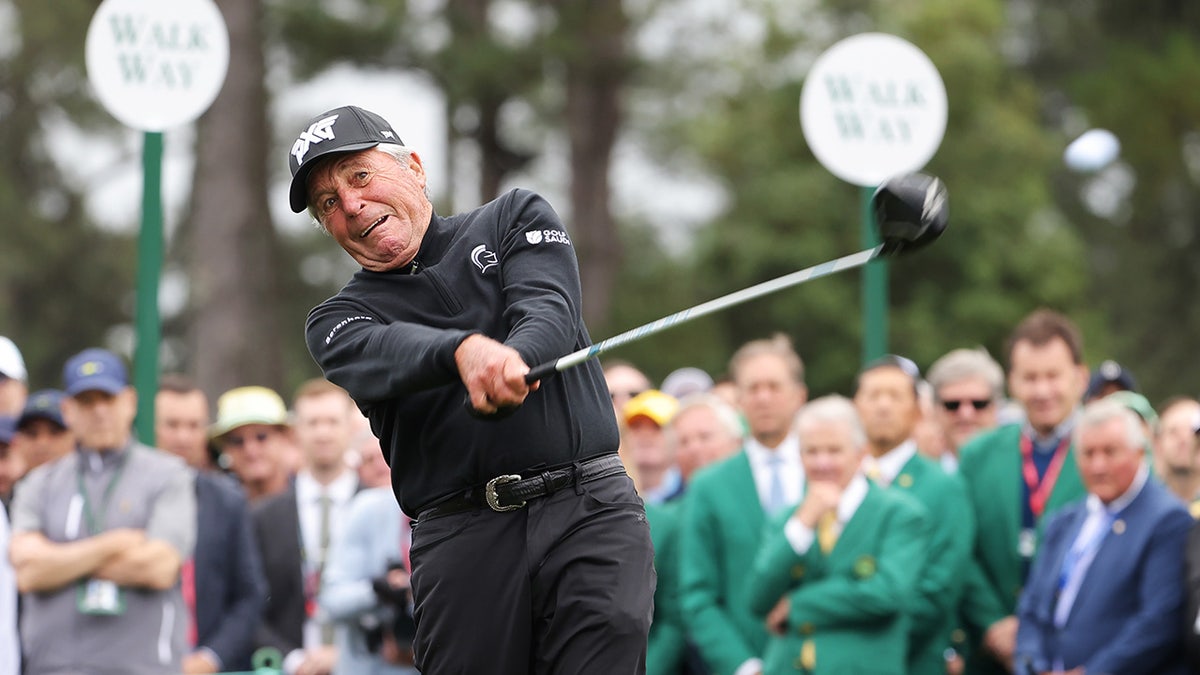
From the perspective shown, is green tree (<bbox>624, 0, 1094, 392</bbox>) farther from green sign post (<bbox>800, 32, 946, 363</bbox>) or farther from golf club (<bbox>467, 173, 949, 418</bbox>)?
golf club (<bbox>467, 173, 949, 418</bbox>)

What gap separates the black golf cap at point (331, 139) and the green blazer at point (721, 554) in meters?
4.18

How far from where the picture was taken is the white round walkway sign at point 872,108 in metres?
9.91

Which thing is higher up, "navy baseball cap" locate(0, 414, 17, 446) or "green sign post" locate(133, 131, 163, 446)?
"green sign post" locate(133, 131, 163, 446)

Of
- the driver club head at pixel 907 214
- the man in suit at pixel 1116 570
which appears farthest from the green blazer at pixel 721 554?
the driver club head at pixel 907 214

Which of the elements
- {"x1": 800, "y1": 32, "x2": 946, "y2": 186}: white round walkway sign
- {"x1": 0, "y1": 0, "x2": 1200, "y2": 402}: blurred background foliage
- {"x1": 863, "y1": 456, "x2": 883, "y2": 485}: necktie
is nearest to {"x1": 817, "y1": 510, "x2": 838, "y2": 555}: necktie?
{"x1": 863, "y1": 456, "x2": 883, "y2": 485}: necktie

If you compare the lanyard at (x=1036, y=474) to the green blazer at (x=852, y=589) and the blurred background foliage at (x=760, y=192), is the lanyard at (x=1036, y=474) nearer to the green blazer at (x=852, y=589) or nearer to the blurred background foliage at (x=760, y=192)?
the green blazer at (x=852, y=589)

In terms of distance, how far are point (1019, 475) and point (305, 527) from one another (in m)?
3.73

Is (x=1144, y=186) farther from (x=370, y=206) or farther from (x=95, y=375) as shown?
(x=370, y=206)

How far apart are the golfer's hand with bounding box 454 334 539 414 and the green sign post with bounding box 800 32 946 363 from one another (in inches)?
201

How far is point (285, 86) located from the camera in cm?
3228

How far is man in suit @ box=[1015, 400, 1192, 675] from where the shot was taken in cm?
830

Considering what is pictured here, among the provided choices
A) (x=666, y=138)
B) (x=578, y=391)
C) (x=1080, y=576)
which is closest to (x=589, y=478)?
(x=578, y=391)

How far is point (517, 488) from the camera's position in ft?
17.5

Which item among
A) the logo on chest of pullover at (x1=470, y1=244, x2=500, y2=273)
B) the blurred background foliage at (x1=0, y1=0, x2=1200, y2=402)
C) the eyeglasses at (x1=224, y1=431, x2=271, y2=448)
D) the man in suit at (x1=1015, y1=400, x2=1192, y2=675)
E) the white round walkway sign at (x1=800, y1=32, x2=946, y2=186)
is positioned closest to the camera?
the logo on chest of pullover at (x1=470, y1=244, x2=500, y2=273)
